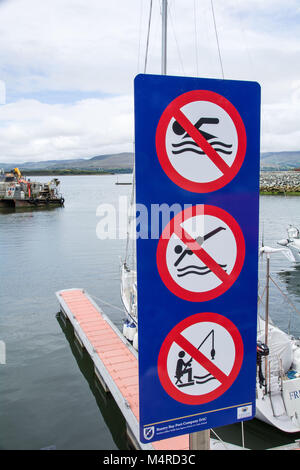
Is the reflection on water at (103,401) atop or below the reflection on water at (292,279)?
below

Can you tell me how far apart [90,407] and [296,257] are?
16441mm

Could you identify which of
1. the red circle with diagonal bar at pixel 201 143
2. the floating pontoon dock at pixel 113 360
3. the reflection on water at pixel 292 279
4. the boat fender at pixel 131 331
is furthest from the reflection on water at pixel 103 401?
the reflection on water at pixel 292 279

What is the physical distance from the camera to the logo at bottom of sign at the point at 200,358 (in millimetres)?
1937

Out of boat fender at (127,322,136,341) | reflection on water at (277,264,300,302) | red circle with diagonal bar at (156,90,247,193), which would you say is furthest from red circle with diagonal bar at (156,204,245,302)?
reflection on water at (277,264,300,302)

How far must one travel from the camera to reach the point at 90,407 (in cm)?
943

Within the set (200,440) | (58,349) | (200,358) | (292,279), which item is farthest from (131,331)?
(292,279)

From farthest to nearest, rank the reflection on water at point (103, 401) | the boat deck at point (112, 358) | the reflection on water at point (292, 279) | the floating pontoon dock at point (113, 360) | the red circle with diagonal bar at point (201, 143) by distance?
the reflection on water at point (292, 279) < the reflection on water at point (103, 401) < the boat deck at point (112, 358) < the floating pontoon dock at point (113, 360) < the red circle with diagonal bar at point (201, 143)

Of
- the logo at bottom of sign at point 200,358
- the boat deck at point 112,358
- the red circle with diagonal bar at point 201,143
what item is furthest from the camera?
the boat deck at point 112,358

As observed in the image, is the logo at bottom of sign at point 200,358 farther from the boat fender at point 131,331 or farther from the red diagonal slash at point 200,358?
the boat fender at point 131,331

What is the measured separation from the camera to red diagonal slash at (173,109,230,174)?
6.00 ft

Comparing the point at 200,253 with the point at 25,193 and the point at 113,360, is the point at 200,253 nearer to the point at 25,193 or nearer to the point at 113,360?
the point at 113,360

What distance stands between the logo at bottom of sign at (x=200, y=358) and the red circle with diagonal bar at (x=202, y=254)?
0.14 metres

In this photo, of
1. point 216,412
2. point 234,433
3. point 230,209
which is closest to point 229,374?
point 216,412

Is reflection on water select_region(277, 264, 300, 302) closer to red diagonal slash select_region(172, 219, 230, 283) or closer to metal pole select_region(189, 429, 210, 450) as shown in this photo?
metal pole select_region(189, 429, 210, 450)
